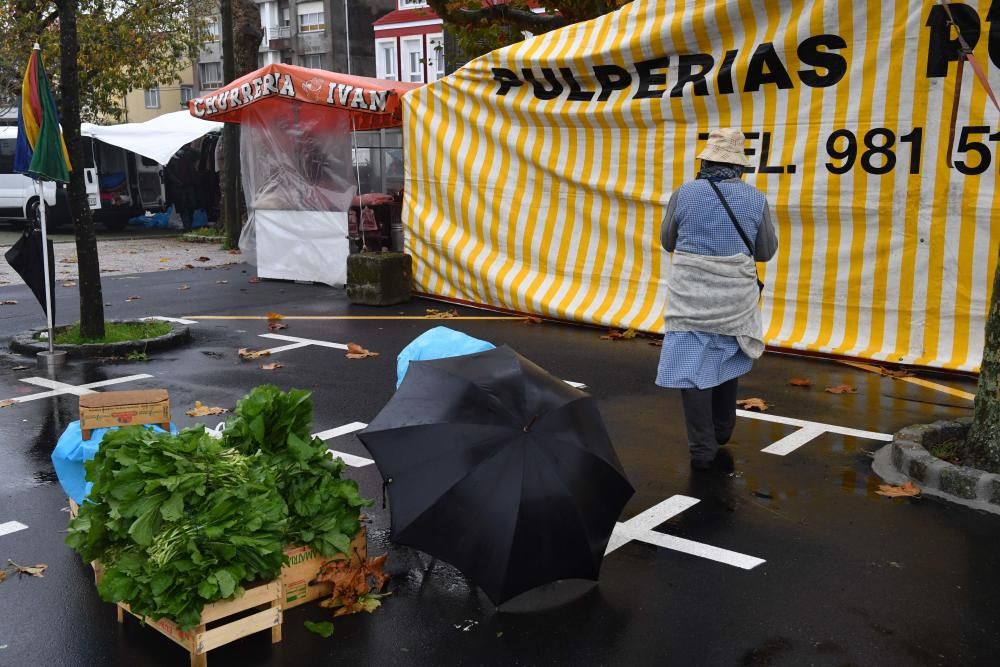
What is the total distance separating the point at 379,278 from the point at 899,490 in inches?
303

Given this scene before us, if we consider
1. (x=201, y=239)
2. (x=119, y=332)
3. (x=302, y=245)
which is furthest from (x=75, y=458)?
(x=201, y=239)

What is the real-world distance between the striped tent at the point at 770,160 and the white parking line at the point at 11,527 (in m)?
6.54

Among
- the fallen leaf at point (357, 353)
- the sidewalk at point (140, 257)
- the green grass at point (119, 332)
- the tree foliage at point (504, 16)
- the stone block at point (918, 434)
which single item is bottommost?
the stone block at point (918, 434)

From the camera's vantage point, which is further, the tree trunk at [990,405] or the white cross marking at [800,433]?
the white cross marking at [800,433]

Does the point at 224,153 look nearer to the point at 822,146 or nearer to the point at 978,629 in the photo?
the point at 822,146

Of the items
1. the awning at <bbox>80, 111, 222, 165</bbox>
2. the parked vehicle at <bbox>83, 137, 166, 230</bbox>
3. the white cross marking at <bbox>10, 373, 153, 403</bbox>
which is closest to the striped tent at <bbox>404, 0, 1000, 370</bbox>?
the white cross marking at <bbox>10, 373, 153, 403</bbox>

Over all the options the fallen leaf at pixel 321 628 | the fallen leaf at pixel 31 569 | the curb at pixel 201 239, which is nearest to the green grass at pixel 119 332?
the fallen leaf at pixel 31 569

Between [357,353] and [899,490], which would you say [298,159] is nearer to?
[357,353]

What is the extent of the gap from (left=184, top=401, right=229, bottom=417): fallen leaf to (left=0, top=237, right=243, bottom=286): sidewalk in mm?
8738

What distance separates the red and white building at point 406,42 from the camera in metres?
46.5

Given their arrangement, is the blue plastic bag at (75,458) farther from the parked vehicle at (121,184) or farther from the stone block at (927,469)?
the parked vehicle at (121,184)

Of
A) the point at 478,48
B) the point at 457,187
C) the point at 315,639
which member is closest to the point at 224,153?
the point at 478,48

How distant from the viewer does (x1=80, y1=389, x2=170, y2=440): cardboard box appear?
461 centimetres

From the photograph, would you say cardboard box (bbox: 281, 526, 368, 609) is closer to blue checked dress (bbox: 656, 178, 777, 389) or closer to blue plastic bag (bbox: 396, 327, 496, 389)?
blue plastic bag (bbox: 396, 327, 496, 389)
